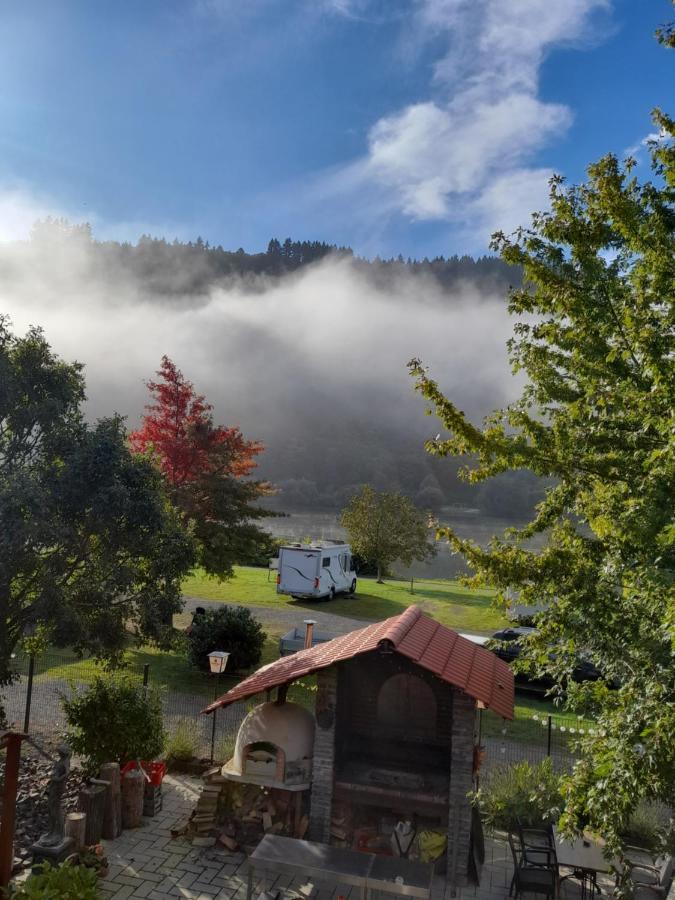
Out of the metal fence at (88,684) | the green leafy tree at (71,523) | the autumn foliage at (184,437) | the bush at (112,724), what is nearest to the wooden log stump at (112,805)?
the bush at (112,724)

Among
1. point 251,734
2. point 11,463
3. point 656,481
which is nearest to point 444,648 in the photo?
point 251,734

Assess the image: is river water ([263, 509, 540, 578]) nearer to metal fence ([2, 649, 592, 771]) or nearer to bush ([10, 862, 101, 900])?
metal fence ([2, 649, 592, 771])

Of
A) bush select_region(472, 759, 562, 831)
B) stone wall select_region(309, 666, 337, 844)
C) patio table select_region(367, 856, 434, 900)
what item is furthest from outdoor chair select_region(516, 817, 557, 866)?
stone wall select_region(309, 666, 337, 844)

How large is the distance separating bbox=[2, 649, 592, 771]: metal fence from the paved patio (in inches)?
109

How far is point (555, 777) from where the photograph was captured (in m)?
12.7

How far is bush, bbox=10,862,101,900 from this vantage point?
26.2ft

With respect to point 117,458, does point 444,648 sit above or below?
below

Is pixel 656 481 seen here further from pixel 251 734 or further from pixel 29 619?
pixel 29 619

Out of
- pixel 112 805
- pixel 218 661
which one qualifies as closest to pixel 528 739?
pixel 218 661

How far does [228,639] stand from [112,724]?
753 centimetres

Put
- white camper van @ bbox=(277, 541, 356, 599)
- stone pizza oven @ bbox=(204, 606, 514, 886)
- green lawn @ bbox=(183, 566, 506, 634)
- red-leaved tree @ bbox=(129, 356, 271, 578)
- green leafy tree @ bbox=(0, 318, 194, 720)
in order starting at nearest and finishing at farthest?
stone pizza oven @ bbox=(204, 606, 514, 886) < green leafy tree @ bbox=(0, 318, 194, 720) < red-leaved tree @ bbox=(129, 356, 271, 578) < green lawn @ bbox=(183, 566, 506, 634) < white camper van @ bbox=(277, 541, 356, 599)

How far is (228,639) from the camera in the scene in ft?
67.5

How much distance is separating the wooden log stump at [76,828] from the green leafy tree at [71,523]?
2920mm

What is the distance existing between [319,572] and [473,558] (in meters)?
20.8
